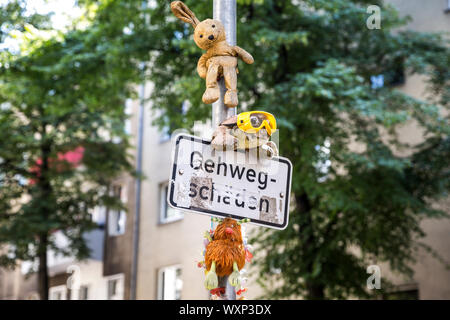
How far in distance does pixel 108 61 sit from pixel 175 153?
10.7m

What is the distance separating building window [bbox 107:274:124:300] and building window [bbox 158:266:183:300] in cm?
204

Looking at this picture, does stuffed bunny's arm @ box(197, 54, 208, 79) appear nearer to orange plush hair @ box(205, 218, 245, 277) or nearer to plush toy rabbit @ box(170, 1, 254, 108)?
plush toy rabbit @ box(170, 1, 254, 108)

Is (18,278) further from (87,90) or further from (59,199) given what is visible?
(87,90)

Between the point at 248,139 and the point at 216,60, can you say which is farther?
the point at 216,60

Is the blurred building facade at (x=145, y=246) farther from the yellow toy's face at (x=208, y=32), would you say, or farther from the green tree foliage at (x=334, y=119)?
the yellow toy's face at (x=208, y=32)

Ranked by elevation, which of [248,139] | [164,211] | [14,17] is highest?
[14,17]

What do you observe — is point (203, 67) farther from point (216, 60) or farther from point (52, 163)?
point (52, 163)

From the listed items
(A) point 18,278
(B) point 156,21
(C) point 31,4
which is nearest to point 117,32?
(B) point 156,21

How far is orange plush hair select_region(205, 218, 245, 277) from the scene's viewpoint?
3949 millimetres

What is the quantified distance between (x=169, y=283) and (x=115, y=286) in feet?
9.59

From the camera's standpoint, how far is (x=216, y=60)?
450cm

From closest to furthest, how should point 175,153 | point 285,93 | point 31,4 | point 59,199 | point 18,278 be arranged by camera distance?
point 175,153 → point 31,4 → point 285,93 → point 59,199 → point 18,278

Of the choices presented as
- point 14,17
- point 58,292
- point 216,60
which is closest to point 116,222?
point 58,292

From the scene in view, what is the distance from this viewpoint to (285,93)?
43.8 ft
